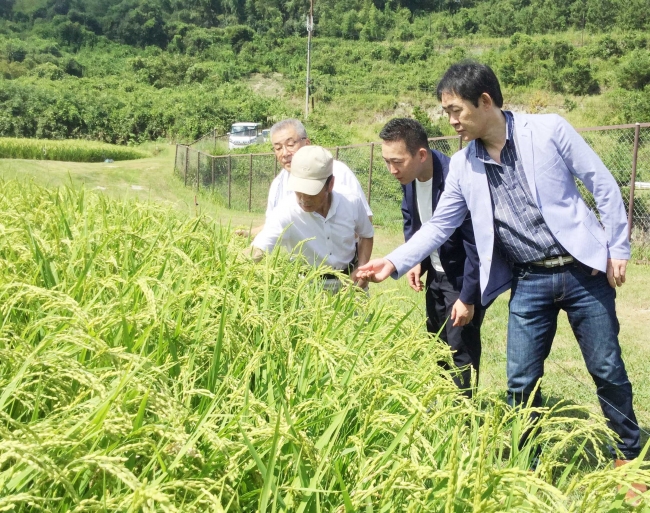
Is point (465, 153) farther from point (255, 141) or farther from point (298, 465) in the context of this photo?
point (255, 141)

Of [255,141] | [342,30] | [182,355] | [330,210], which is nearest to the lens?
[182,355]

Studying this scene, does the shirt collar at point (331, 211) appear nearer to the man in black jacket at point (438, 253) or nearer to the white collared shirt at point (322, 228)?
the white collared shirt at point (322, 228)

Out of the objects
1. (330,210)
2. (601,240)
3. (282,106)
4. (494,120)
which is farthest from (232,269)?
(282,106)

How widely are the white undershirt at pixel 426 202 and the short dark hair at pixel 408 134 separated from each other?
307 mm

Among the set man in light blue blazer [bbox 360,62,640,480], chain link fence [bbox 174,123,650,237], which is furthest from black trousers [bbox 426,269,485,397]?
chain link fence [bbox 174,123,650,237]

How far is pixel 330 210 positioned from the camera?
375 centimetres

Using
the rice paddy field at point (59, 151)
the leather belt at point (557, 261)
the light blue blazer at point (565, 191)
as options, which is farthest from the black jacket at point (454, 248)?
the rice paddy field at point (59, 151)

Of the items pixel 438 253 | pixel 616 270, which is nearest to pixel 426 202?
pixel 438 253

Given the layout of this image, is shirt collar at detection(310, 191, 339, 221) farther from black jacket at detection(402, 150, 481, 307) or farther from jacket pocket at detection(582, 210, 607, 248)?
jacket pocket at detection(582, 210, 607, 248)

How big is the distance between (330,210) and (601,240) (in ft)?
4.64

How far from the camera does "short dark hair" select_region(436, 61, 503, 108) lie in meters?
3.14

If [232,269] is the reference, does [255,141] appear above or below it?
below

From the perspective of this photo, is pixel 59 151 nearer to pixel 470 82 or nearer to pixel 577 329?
pixel 470 82

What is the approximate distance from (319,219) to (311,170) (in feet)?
1.23
